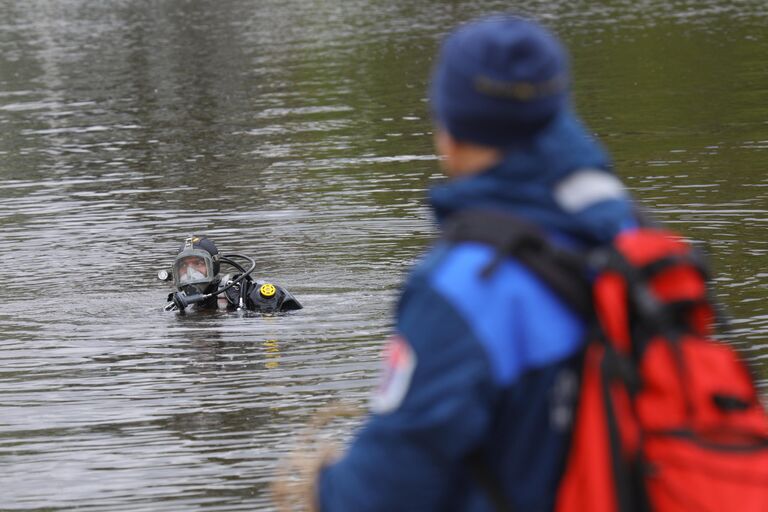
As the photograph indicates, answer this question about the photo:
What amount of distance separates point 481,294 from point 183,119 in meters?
28.0

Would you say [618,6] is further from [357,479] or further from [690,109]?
[357,479]

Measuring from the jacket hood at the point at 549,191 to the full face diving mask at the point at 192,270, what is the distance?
33.9 feet

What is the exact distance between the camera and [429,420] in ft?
8.39

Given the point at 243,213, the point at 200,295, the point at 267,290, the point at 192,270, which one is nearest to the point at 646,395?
the point at 267,290

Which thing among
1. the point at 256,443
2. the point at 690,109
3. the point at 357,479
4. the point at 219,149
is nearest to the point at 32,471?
the point at 256,443

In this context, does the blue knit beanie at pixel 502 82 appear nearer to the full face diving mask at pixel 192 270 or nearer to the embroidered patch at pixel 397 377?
the embroidered patch at pixel 397 377

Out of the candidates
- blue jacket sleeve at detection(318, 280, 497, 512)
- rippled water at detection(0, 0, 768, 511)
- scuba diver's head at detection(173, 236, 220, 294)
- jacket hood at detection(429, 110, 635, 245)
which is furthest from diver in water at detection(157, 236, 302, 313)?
blue jacket sleeve at detection(318, 280, 497, 512)

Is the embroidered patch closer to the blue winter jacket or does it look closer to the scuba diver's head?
the blue winter jacket

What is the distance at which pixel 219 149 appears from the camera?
25.0 meters

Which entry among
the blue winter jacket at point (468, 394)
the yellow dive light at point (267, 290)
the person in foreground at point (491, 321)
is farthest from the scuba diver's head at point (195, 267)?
the blue winter jacket at point (468, 394)

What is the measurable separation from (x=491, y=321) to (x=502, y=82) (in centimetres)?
49

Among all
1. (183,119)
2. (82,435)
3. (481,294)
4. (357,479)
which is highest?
(481,294)

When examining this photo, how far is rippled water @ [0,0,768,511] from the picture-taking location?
9.23 metres

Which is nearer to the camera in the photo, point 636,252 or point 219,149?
point 636,252
